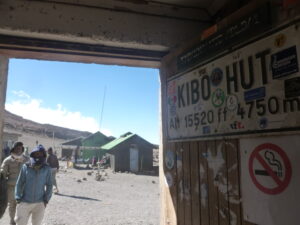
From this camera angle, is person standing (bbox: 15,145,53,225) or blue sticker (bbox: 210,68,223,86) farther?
person standing (bbox: 15,145,53,225)

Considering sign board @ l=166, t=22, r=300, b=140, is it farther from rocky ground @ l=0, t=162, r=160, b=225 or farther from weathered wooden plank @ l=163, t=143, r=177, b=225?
rocky ground @ l=0, t=162, r=160, b=225

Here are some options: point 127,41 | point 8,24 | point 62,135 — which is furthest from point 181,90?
point 62,135

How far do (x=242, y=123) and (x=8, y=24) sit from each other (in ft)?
6.49

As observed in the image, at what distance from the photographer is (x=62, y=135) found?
56125 millimetres

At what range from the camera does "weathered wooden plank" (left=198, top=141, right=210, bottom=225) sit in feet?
7.29

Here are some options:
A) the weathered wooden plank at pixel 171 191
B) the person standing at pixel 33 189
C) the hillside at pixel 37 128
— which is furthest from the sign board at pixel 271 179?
the hillside at pixel 37 128

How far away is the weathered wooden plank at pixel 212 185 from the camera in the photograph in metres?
2.11

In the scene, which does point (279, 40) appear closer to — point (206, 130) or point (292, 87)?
point (292, 87)

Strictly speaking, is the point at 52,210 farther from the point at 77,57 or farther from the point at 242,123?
the point at 242,123

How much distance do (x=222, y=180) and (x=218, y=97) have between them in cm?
56

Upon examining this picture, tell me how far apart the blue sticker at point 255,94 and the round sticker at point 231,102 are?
96mm

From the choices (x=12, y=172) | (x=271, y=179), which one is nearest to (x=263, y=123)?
(x=271, y=179)

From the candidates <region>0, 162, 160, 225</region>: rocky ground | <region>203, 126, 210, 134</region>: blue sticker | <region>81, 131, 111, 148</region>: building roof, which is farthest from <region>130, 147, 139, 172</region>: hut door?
<region>203, 126, 210, 134</region>: blue sticker

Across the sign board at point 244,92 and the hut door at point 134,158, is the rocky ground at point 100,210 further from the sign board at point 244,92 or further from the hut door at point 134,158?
the hut door at point 134,158
